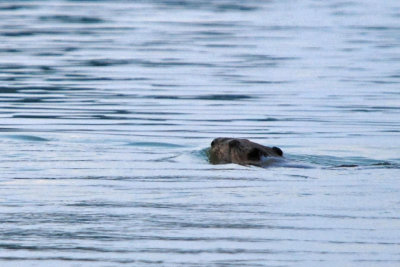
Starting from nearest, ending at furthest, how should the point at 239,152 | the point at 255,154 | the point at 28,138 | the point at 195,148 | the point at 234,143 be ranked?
the point at 255,154
the point at 239,152
the point at 234,143
the point at 195,148
the point at 28,138

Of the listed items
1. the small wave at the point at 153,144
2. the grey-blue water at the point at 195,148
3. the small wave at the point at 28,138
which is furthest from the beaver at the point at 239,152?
the small wave at the point at 28,138

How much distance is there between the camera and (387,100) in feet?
68.2

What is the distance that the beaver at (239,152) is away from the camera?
46.0 ft

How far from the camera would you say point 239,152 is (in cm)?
1425

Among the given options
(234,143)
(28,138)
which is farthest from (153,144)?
(234,143)

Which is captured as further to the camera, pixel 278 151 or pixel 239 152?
pixel 239 152

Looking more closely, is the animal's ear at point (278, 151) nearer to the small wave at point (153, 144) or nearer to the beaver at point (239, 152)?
the beaver at point (239, 152)

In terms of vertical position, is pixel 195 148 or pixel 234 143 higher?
pixel 234 143

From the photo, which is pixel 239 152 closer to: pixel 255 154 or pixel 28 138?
pixel 255 154

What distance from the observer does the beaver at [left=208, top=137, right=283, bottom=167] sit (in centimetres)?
1402

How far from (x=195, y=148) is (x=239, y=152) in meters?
1.45

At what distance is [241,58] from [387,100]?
335 inches

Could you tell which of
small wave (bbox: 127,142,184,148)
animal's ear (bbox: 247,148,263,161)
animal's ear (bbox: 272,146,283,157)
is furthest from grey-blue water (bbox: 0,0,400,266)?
animal's ear (bbox: 272,146,283,157)

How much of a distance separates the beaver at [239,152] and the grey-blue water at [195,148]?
0.20m
